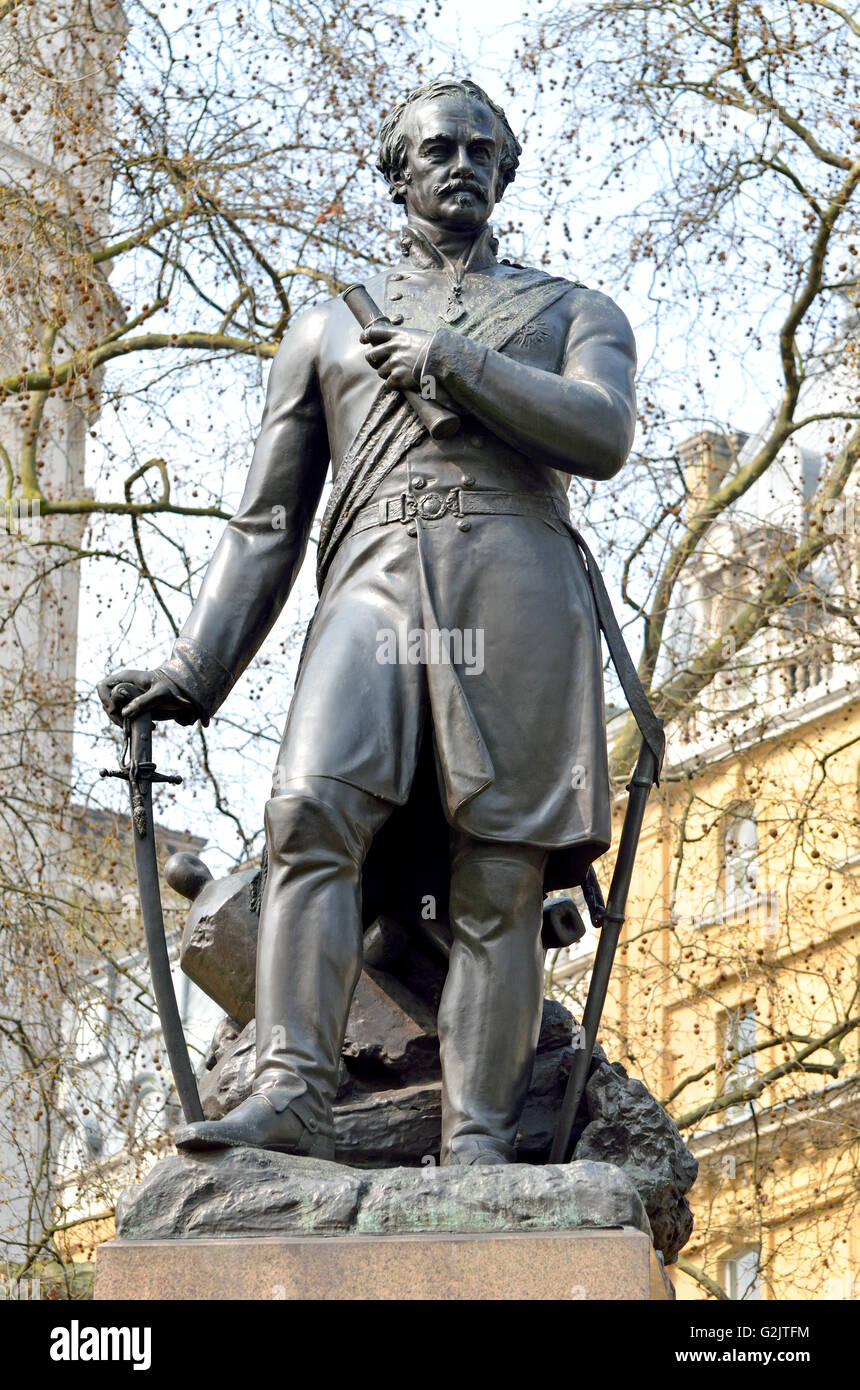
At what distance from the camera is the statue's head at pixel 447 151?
522cm

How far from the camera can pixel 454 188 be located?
5230 mm

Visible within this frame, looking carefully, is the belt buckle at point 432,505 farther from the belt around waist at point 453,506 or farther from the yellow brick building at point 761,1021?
the yellow brick building at point 761,1021

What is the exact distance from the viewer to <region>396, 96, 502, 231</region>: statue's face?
5.21m

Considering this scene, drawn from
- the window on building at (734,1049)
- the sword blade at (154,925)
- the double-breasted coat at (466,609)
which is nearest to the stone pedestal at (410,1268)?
the sword blade at (154,925)

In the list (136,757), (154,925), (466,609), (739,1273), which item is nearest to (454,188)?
(466,609)

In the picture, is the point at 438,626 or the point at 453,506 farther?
the point at 453,506

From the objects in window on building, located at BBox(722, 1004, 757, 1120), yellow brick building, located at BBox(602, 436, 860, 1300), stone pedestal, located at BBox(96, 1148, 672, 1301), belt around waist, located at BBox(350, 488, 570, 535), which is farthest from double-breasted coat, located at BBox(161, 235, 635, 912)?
window on building, located at BBox(722, 1004, 757, 1120)

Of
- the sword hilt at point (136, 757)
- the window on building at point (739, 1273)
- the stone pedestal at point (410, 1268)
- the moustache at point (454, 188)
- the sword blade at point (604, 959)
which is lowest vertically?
the stone pedestal at point (410, 1268)

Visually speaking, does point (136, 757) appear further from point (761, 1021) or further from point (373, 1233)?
point (761, 1021)

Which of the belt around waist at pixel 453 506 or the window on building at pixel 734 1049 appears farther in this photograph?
the window on building at pixel 734 1049

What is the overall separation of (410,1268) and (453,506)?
5.12 ft

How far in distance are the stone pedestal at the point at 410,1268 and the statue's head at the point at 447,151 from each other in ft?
7.15

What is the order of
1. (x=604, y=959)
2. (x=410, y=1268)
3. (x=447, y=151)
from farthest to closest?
1. (x=447, y=151)
2. (x=604, y=959)
3. (x=410, y=1268)

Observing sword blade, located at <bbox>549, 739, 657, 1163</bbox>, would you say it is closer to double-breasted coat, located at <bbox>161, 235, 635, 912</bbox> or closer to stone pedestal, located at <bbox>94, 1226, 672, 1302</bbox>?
double-breasted coat, located at <bbox>161, 235, 635, 912</bbox>
